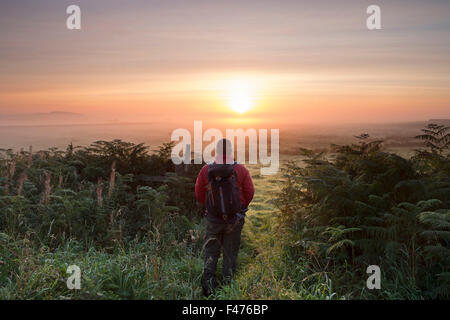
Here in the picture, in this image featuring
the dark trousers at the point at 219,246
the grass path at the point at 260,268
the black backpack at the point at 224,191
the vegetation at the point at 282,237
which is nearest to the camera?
the grass path at the point at 260,268

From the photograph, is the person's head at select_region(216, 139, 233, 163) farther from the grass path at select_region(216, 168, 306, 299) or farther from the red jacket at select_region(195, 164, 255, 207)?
the grass path at select_region(216, 168, 306, 299)

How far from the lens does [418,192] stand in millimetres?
8297

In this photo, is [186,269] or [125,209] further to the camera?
[125,209]

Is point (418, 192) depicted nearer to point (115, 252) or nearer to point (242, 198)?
point (242, 198)

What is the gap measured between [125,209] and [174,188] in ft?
5.76

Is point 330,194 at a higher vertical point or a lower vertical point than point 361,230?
higher

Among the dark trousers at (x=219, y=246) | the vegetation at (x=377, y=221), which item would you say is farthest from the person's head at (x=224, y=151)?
the vegetation at (x=377, y=221)

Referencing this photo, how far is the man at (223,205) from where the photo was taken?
7090 millimetres

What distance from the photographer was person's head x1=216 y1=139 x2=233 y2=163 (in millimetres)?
7090

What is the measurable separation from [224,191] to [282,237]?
2621 millimetres

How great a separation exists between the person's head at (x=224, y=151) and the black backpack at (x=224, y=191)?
0.38ft

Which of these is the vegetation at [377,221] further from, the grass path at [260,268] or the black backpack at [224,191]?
the black backpack at [224,191]
